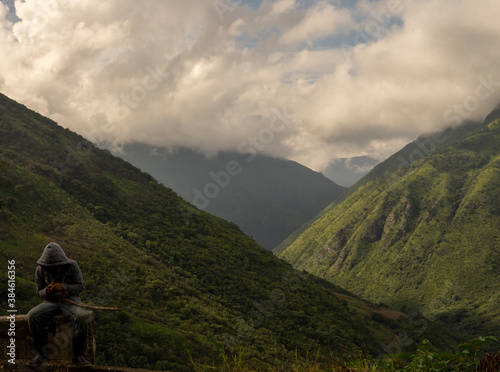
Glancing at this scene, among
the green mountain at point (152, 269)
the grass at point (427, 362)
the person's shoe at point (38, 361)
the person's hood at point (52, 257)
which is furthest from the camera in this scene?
the green mountain at point (152, 269)

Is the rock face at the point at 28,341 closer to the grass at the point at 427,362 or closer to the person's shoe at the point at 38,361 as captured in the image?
the person's shoe at the point at 38,361

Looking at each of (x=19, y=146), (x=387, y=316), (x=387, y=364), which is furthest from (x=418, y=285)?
(x=387, y=364)

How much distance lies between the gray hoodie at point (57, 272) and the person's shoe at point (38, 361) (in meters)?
1.22

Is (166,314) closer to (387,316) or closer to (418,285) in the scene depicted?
(387,316)

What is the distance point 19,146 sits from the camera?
7131cm

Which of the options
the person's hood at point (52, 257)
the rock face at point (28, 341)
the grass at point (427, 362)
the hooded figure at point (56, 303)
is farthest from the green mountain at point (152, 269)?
the grass at point (427, 362)

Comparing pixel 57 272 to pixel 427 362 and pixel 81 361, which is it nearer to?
pixel 81 361

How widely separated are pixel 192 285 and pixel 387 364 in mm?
54956

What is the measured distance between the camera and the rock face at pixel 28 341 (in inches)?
300

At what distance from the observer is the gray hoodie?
26.3 feet

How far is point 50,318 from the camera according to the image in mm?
7676

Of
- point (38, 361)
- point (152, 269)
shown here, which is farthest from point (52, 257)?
point (152, 269)

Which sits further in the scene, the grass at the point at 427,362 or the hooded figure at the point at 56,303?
the hooded figure at the point at 56,303

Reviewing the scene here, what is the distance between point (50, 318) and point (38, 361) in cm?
83
